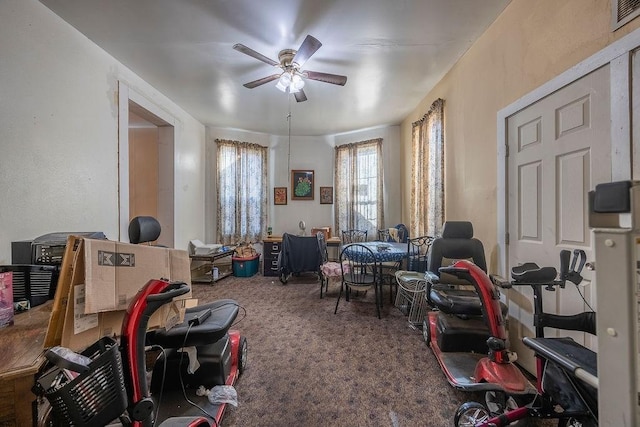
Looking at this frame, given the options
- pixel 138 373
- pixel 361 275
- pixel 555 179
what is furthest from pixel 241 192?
pixel 555 179

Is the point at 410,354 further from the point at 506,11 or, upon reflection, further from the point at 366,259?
the point at 506,11

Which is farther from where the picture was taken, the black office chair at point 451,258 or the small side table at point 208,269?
the small side table at point 208,269

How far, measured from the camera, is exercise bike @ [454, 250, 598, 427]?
810 mm

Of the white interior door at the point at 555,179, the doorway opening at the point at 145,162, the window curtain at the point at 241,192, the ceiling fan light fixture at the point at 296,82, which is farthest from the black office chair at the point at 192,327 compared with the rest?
the window curtain at the point at 241,192

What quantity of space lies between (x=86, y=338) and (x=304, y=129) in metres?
4.56

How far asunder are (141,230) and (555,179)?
292cm

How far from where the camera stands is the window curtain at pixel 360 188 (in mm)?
4754

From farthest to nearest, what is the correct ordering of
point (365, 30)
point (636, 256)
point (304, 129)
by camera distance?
point (304, 129), point (365, 30), point (636, 256)

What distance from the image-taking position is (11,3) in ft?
5.38

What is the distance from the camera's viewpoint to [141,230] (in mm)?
1766

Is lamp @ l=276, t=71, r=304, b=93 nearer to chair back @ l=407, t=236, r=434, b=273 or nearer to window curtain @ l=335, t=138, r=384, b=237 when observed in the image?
chair back @ l=407, t=236, r=434, b=273

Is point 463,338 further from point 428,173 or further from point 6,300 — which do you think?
point 6,300

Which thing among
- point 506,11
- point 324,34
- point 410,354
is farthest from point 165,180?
point 506,11

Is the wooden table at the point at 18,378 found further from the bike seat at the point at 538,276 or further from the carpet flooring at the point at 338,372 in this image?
the bike seat at the point at 538,276
